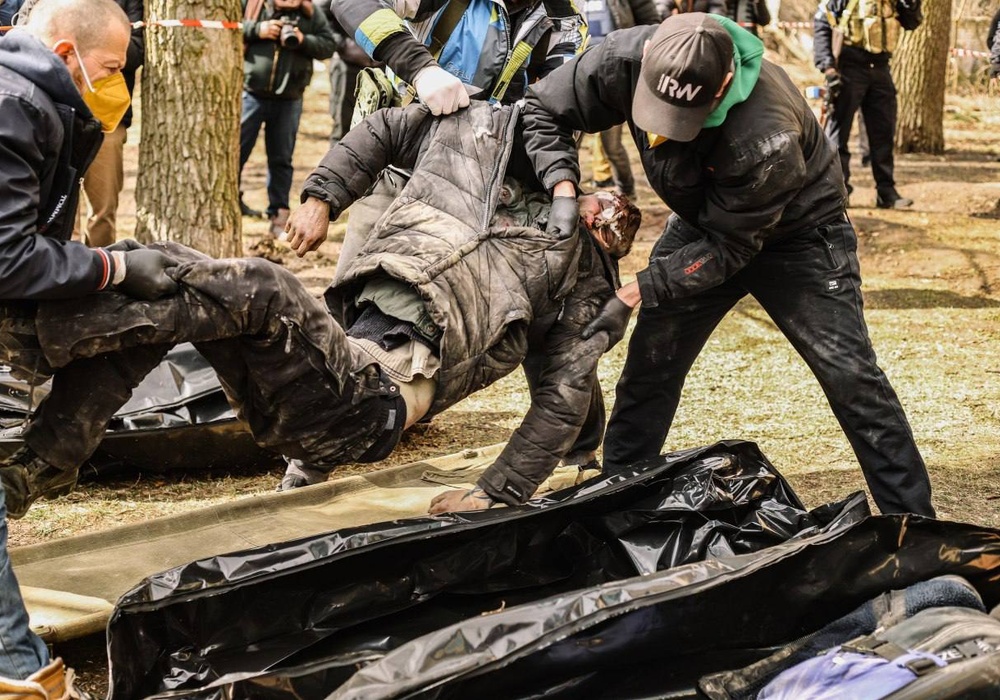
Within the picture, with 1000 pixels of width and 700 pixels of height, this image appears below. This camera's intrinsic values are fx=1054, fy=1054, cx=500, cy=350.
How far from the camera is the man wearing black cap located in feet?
9.95

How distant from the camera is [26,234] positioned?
233 centimetres

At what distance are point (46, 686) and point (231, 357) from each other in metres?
0.93

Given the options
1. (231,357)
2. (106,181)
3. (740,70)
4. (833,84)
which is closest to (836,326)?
(740,70)

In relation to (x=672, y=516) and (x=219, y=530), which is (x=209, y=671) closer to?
(x=219, y=530)

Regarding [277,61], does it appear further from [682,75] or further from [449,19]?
[682,75]

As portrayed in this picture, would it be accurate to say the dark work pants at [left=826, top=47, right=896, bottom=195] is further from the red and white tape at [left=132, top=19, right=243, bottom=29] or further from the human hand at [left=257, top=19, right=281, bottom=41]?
the red and white tape at [left=132, top=19, right=243, bottom=29]

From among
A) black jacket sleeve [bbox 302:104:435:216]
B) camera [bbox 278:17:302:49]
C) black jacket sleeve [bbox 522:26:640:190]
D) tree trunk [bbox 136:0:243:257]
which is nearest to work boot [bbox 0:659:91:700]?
black jacket sleeve [bbox 302:104:435:216]

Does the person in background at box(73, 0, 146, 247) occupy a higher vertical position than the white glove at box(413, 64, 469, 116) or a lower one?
lower

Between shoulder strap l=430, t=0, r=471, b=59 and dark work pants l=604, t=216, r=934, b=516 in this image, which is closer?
dark work pants l=604, t=216, r=934, b=516

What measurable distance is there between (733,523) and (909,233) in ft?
19.1

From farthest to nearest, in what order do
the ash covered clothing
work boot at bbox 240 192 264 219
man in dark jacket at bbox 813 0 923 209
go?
work boot at bbox 240 192 264 219 → man in dark jacket at bbox 813 0 923 209 → the ash covered clothing

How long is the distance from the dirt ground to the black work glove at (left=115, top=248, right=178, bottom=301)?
1033 millimetres

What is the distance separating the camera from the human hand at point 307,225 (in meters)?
3.29

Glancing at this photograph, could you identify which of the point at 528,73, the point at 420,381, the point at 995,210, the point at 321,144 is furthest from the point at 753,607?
the point at 321,144
